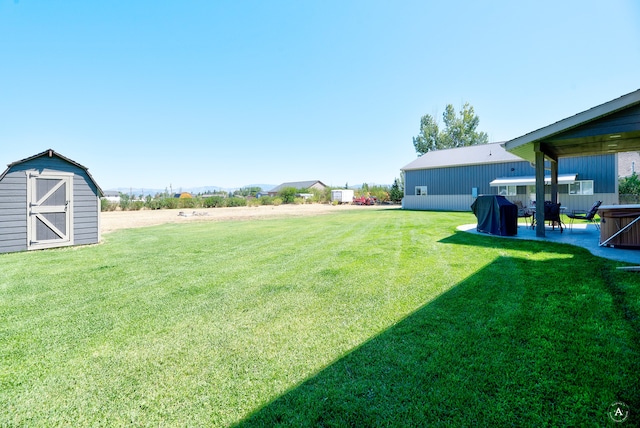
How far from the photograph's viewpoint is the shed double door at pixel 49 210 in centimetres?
748

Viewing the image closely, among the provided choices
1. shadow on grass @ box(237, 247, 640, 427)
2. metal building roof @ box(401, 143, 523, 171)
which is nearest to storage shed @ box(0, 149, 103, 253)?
shadow on grass @ box(237, 247, 640, 427)

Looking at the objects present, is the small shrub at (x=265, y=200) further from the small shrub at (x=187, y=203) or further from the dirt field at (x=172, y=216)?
the dirt field at (x=172, y=216)

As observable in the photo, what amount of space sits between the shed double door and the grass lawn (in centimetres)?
322

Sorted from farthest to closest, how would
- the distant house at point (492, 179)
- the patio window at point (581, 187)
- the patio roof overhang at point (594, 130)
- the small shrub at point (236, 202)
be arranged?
the small shrub at point (236, 202)
the patio window at point (581, 187)
the distant house at point (492, 179)
the patio roof overhang at point (594, 130)

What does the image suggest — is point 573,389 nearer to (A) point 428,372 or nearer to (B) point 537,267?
(A) point 428,372

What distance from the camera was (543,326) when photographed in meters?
2.72

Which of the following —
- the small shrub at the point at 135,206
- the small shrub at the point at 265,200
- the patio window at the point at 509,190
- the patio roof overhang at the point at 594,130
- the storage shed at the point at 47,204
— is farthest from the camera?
the small shrub at the point at 265,200

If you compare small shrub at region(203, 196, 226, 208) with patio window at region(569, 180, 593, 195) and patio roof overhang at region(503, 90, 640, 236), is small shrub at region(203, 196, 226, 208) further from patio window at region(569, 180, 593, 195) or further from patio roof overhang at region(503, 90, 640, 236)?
patio window at region(569, 180, 593, 195)

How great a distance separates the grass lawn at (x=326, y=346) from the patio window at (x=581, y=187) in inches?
645

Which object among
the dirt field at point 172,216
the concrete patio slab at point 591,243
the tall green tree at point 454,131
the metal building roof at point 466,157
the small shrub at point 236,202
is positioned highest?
the tall green tree at point 454,131

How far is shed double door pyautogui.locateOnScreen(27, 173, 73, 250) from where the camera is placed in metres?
7.48

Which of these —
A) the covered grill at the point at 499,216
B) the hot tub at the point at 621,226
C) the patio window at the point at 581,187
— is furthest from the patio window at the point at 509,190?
the hot tub at the point at 621,226

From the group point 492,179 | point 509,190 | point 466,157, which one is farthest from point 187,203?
point 509,190

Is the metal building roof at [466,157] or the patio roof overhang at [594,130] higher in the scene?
the metal building roof at [466,157]
